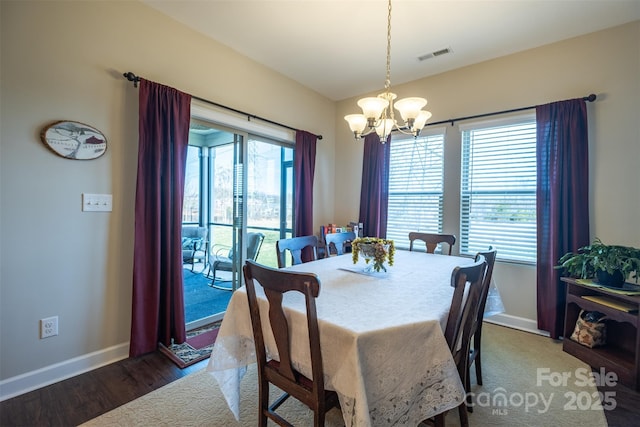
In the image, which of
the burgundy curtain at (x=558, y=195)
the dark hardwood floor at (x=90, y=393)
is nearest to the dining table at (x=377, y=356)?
the dark hardwood floor at (x=90, y=393)

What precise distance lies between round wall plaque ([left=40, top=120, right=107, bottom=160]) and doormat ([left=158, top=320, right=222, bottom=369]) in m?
1.64

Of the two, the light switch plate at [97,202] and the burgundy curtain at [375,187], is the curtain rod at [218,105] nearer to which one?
the burgundy curtain at [375,187]

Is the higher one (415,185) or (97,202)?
(415,185)

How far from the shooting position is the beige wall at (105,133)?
1.85 m

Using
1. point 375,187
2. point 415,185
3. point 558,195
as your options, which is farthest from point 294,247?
point 558,195

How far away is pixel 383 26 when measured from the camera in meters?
2.62

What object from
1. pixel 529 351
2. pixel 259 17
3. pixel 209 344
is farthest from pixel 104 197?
pixel 529 351

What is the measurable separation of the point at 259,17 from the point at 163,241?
2.10m

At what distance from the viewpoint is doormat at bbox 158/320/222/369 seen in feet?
7.54

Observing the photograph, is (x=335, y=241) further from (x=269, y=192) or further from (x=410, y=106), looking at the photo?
(x=410, y=106)

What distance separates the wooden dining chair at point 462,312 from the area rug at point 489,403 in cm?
51

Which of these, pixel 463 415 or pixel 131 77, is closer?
pixel 463 415

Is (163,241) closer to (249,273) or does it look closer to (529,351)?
(249,273)

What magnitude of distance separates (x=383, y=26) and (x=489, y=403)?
3062mm
